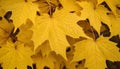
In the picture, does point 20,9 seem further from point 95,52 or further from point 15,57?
point 95,52

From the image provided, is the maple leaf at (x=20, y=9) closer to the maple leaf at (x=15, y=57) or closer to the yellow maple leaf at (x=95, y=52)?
the maple leaf at (x=15, y=57)

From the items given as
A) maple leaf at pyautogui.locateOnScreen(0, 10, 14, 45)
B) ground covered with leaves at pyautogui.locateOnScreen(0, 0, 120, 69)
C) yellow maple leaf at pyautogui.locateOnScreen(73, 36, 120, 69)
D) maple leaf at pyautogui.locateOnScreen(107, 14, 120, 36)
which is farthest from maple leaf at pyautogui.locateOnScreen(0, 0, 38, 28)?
maple leaf at pyautogui.locateOnScreen(107, 14, 120, 36)

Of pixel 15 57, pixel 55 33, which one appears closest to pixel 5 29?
pixel 15 57

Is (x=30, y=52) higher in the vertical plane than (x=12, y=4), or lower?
lower

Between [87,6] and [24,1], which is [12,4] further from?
[87,6]

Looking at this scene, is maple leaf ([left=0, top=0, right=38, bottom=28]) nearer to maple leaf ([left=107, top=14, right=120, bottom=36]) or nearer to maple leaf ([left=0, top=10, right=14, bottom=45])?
maple leaf ([left=0, top=10, right=14, bottom=45])

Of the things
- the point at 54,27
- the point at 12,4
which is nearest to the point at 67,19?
the point at 54,27

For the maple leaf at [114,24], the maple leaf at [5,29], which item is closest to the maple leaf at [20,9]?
the maple leaf at [5,29]
